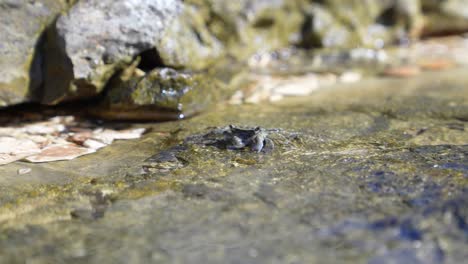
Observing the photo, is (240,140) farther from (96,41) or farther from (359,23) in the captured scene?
(359,23)

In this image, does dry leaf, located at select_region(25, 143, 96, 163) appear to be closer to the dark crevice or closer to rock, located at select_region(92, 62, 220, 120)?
rock, located at select_region(92, 62, 220, 120)

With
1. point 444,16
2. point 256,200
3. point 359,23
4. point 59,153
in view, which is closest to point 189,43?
point 59,153

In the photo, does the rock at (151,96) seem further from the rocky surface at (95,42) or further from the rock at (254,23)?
the rock at (254,23)

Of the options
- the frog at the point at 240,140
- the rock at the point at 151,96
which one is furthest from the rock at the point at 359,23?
the frog at the point at 240,140

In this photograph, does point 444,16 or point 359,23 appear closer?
point 359,23

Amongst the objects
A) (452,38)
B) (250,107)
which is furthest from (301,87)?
(452,38)

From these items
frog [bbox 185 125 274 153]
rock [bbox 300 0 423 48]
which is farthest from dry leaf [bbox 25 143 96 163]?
rock [bbox 300 0 423 48]
